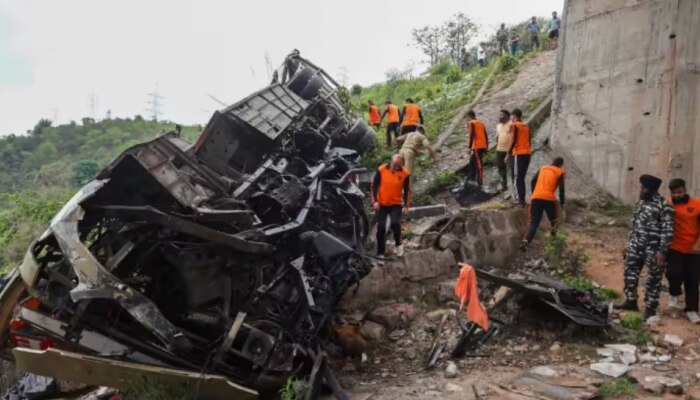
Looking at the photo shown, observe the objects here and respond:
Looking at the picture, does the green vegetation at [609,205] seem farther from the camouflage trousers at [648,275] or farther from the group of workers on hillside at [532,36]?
the group of workers on hillside at [532,36]

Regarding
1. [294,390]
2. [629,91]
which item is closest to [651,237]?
[629,91]

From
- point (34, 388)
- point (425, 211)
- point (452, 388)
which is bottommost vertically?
point (34, 388)

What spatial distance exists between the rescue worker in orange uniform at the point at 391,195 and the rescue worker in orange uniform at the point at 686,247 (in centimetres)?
295

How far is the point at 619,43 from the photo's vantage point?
8477 millimetres

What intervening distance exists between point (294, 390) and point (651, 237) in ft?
13.2

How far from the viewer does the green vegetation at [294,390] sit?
387 cm

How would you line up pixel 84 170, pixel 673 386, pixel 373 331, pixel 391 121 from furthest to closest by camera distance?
pixel 84 170, pixel 391 121, pixel 373 331, pixel 673 386

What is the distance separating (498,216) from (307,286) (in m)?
4.20

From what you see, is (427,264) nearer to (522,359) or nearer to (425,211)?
(425,211)

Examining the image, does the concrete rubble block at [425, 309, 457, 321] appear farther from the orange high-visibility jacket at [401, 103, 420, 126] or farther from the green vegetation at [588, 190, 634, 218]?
the orange high-visibility jacket at [401, 103, 420, 126]

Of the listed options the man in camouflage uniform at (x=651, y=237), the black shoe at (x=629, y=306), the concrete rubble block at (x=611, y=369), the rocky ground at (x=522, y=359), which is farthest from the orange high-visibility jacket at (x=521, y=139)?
the concrete rubble block at (x=611, y=369)

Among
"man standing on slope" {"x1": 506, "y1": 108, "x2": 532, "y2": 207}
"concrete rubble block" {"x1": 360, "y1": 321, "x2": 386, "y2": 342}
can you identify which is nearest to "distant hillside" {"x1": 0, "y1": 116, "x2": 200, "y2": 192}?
"man standing on slope" {"x1": 506, "y1": 108, "x2": 532, "y2": 207}

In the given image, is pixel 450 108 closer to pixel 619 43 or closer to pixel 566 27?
pixel 566 27

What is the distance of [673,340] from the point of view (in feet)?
16.7
